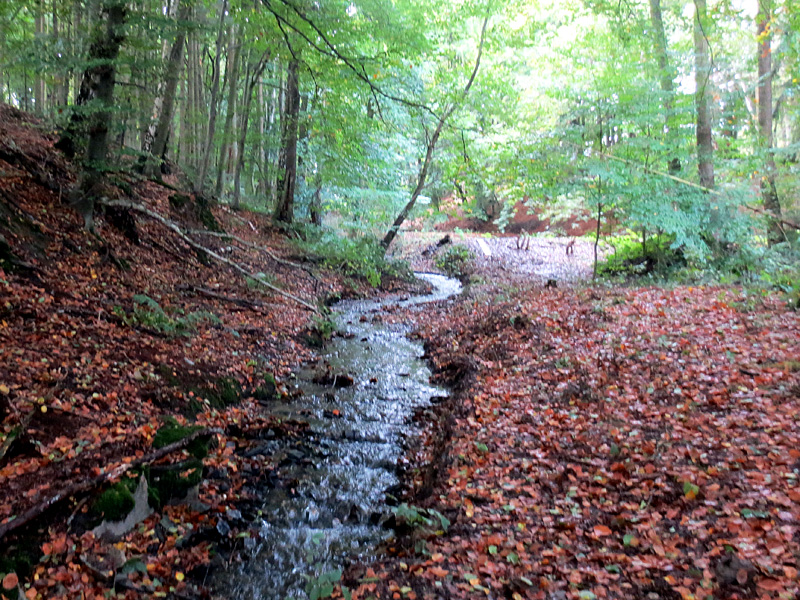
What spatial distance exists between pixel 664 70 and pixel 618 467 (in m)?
11.3

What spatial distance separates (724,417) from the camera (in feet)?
17.3

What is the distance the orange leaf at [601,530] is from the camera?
13.5ft

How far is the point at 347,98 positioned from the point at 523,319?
41.8 feet

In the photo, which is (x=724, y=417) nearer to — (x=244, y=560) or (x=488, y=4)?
(x=244, y=560)

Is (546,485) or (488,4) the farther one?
(488,4)

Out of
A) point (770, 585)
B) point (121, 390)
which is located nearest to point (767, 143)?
point (770, 585)

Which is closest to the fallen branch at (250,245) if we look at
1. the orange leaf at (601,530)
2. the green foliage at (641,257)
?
the green foliage at (641,257)

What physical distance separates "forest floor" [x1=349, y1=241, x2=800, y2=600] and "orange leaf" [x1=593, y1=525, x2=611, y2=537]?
0.01 metres

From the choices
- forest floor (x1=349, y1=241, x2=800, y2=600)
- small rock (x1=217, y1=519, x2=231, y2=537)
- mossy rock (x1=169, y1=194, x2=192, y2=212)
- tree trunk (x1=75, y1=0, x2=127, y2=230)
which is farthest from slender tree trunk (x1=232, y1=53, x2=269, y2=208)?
small rock (x1=217, y1=519, x2=231, y2=537)

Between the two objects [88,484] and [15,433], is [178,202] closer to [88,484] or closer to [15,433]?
[15,433]

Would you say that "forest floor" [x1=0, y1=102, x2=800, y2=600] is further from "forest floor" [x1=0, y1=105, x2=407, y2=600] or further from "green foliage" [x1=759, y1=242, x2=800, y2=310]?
"green foliage" [x1=759, y1=242, x2=800, y2=310]

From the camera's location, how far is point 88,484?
435 cm

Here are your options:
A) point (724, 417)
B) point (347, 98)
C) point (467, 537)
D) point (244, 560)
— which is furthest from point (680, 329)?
point (347, 98)

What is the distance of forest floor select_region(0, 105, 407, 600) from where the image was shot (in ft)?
13.1
